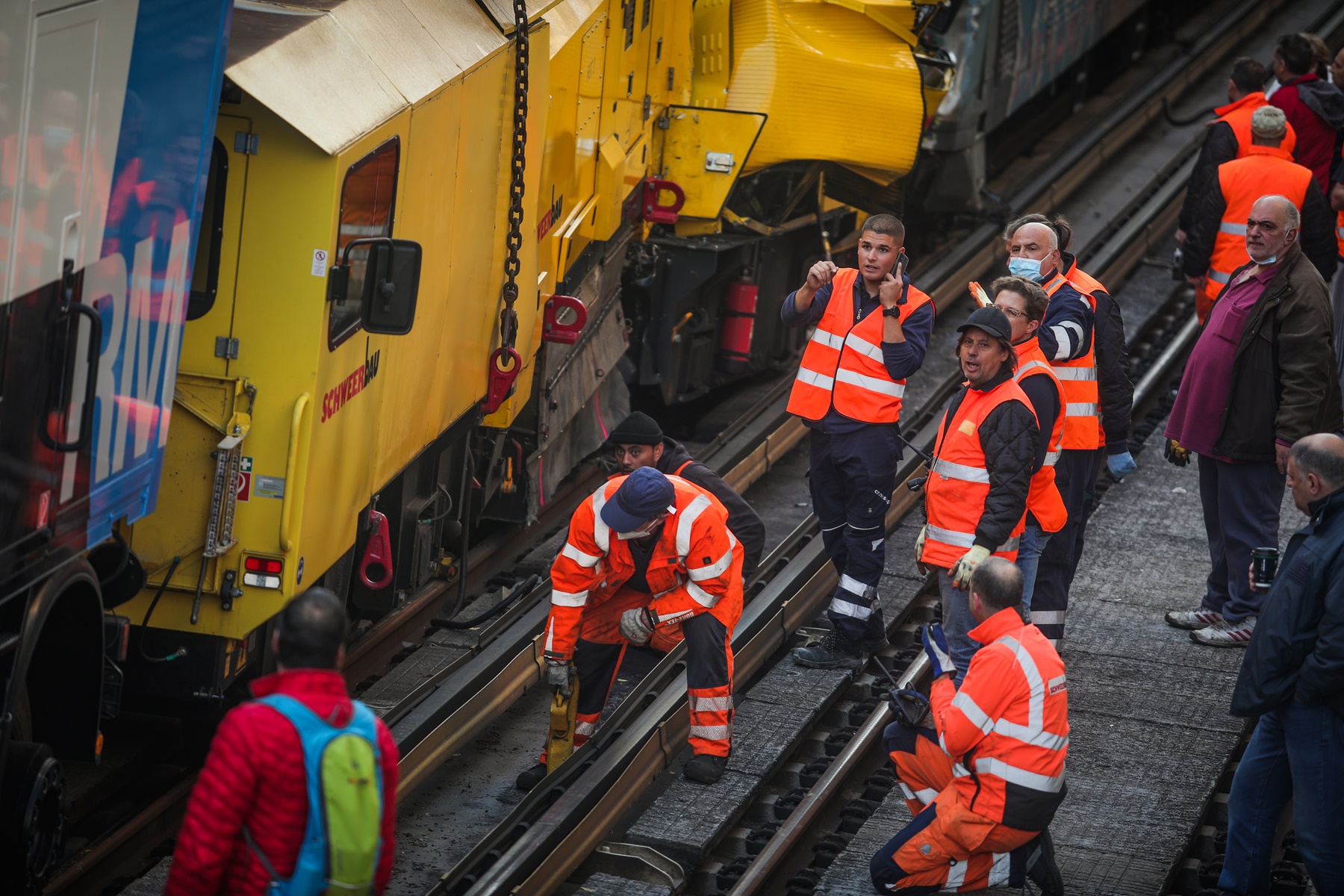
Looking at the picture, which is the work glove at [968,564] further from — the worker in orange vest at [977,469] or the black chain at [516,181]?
the black chain at [516,181]

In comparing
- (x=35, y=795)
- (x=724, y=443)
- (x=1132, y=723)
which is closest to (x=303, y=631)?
(x=35, y=795)

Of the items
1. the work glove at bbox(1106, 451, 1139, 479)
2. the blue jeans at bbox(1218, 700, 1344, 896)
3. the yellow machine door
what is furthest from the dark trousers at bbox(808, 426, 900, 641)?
the yellow machine door

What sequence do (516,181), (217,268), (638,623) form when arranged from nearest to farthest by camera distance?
(217,268) < (638,623) < (516,181)

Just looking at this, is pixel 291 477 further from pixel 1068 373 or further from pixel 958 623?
pixel 1068 373

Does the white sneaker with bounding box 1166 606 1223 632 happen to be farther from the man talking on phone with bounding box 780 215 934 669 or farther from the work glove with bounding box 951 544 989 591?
the work glove with bounding box 951 544 989 591

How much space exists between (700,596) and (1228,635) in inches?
106

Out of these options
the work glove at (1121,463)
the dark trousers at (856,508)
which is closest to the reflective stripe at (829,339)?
the dark trousers at (856,508)

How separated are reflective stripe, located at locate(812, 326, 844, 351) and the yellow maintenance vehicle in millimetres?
1161

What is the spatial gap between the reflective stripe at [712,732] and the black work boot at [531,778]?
0.59 meters

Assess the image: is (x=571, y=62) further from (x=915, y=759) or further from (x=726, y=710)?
(x=915, y=759)

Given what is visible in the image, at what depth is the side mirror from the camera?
5.00 metres

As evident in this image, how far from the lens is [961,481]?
228 inches

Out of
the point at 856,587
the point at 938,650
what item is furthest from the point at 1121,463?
the point at 938,650

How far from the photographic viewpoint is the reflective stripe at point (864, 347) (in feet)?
21.9
